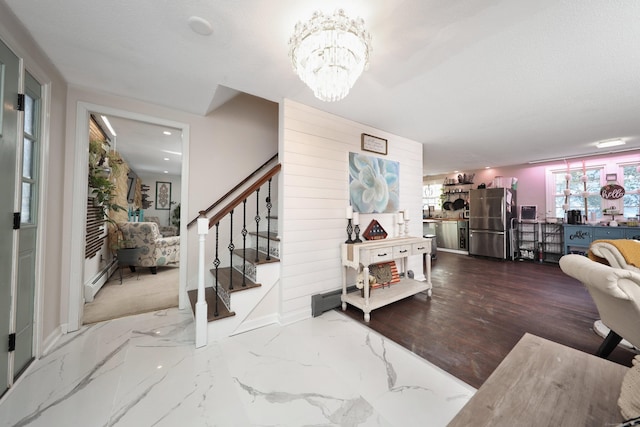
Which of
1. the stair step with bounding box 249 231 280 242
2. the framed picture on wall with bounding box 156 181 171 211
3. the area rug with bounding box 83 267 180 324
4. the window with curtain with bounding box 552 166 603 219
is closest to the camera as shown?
the stair step with bounding box 249 231 280 242

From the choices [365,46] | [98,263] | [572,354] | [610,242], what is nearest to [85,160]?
[98,263]

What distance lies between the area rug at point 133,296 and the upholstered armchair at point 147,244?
252mm

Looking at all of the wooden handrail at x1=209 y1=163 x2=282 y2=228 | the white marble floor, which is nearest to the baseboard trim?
the white marble floor

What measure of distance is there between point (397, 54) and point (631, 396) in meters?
2.05

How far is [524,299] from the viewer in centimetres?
315

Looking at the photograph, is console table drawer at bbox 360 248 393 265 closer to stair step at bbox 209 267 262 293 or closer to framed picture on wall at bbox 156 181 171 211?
stair step at bbox 209 267 262 293

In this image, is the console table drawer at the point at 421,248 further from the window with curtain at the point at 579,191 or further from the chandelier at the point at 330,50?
the window with curtain at the point at 579,191

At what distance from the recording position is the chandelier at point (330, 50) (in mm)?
1286

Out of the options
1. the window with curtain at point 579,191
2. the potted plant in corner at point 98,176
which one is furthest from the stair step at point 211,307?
the window with curtain at point 579,191

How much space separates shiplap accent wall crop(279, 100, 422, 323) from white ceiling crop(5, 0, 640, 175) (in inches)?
9.2

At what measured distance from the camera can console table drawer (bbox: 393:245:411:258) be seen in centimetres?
290

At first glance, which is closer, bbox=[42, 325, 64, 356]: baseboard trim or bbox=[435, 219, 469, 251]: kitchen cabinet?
bbox=[42, 325, 64, 356]: baseboard trim

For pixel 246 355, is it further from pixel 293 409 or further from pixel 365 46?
pixel 365 46

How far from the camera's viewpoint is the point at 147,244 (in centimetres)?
402
